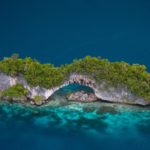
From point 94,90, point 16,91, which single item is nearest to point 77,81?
point 94,90

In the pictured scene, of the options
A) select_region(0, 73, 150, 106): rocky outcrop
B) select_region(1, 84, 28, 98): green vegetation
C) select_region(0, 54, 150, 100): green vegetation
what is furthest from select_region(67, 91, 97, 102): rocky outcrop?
select_region(1, 84, 28, 98): green vegetation


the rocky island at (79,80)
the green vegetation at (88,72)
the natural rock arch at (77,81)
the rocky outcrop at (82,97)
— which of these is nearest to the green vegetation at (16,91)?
the rocky island at (79,80)

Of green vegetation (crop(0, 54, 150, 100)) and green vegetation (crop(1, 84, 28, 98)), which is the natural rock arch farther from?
green vegetation (crop(1, 84, 28, 98))

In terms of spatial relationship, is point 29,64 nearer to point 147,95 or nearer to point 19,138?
point 19,138

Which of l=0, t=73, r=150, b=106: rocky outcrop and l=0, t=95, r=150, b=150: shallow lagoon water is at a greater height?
l=0, t=73, r=150, b=106: rocky outcrop

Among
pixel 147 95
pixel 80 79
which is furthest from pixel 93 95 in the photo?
pixel 147 95

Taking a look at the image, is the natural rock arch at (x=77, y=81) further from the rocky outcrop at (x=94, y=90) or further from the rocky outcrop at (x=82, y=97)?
the rocky outcrop at (x=82, y=97)

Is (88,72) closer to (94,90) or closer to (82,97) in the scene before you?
(94,90)
